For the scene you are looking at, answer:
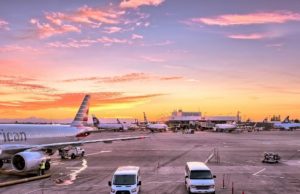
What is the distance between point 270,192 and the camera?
30922mm

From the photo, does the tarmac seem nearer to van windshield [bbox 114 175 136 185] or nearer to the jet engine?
the jet engine

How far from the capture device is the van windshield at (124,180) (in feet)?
93.3

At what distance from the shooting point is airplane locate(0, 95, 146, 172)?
3806cm

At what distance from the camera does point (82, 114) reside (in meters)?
56.5

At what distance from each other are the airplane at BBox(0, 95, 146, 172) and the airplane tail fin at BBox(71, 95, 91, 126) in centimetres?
211

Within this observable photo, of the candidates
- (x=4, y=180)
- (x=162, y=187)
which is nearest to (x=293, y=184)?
(x=162, y=187)

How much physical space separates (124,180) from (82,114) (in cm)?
2904

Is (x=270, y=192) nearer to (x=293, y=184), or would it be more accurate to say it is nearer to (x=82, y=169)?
(x=293, y=184)

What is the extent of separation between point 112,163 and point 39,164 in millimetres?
12977

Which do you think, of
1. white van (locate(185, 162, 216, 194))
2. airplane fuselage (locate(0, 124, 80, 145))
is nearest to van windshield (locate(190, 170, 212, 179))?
white van (locate(185, 162, 216, 194))

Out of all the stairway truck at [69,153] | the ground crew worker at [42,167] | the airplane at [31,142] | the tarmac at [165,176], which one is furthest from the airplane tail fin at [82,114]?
the ground crew worker at [42,167]

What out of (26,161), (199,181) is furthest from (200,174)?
(26,161)

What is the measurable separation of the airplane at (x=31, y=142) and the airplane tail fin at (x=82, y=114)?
2.11m

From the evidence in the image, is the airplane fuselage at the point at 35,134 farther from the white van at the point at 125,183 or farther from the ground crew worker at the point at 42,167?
the white van at the point at 125,183
